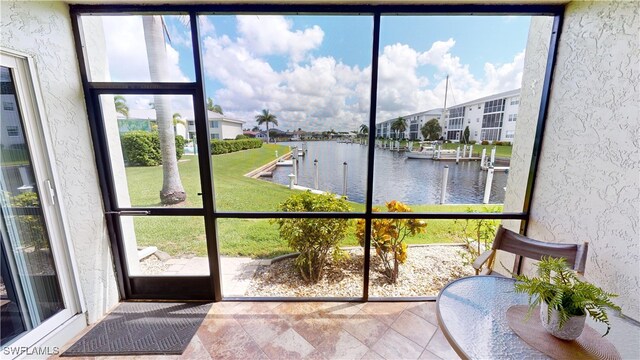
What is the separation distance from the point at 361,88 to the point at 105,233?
8.66ft

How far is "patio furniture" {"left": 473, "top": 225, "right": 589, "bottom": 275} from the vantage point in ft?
5.12

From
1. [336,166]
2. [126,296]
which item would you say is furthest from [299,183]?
[126,296]

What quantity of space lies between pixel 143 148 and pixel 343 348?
7.99ft

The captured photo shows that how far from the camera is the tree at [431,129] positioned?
2.29 m

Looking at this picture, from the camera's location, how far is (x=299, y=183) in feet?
8.56

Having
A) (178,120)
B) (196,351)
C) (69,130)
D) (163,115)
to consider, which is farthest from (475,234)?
(69,130)

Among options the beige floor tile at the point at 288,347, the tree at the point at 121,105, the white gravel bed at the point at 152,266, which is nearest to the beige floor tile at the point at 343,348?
the beige floor tile at the point at 288,347

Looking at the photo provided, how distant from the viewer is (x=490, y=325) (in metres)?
1.21

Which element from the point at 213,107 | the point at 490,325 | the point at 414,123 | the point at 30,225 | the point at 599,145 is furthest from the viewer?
the point at 414,123

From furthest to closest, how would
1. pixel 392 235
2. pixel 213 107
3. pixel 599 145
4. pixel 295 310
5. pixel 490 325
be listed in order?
pixel 392 235 < pixel 295 310 < pixel 213 107 < pixel 599 145 < pixel 490 325

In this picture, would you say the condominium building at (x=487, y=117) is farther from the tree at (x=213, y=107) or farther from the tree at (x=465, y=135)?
the tree at (x=213, y=107)

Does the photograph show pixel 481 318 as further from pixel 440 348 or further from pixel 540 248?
pixel 540 248

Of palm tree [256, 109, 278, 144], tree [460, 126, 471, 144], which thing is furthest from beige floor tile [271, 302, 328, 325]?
tree [460, 126, 471, 144]

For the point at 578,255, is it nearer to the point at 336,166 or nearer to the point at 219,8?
the point at 336,166
